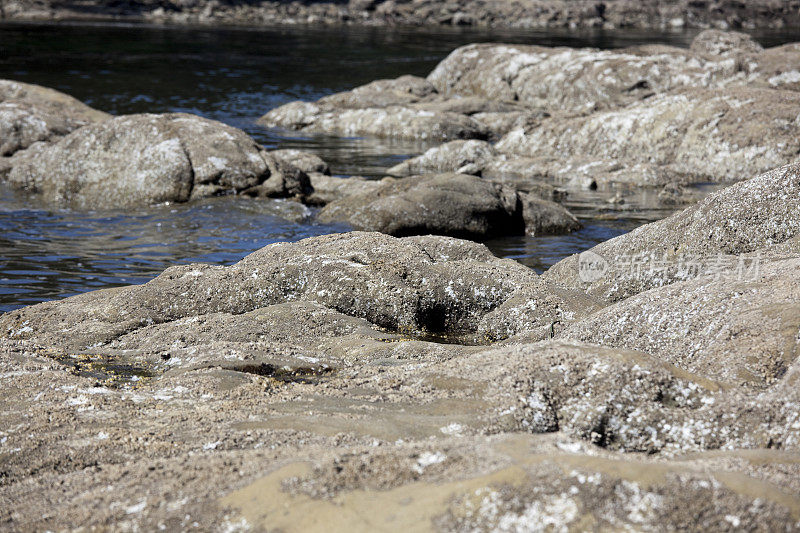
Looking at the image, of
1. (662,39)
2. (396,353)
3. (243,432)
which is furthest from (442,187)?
(662,39)

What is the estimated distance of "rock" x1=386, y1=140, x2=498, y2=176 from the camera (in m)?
17.2

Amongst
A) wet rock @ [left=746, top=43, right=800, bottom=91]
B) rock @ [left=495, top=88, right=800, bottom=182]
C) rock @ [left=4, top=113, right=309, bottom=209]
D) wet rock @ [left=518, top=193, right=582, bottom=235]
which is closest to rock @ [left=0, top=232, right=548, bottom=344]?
wet rock @ [left=518, top=193, right=582, bottom=235]

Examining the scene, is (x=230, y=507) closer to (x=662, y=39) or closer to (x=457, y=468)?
(x=457, y=468)

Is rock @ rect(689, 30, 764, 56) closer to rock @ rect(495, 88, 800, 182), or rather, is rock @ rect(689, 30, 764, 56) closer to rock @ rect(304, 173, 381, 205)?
rock @ rect(495, 88, 800, 182)

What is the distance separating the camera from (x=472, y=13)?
70500 mm

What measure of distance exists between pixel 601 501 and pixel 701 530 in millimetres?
328

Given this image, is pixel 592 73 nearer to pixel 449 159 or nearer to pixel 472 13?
pixel 449 159

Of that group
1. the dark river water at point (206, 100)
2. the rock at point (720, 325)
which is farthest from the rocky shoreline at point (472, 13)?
the rock at point (720, 325)

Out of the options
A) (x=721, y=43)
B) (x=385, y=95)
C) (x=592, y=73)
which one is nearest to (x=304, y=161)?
(x=385, y=95)

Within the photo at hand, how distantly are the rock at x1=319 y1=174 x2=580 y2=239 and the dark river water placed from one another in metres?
0.42

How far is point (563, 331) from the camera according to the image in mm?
5750

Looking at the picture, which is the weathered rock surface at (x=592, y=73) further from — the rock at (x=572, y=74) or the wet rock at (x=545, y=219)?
the wet rock at (x=545, y=219)

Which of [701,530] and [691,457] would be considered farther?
[691,457]

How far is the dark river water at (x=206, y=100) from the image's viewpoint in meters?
10.8
